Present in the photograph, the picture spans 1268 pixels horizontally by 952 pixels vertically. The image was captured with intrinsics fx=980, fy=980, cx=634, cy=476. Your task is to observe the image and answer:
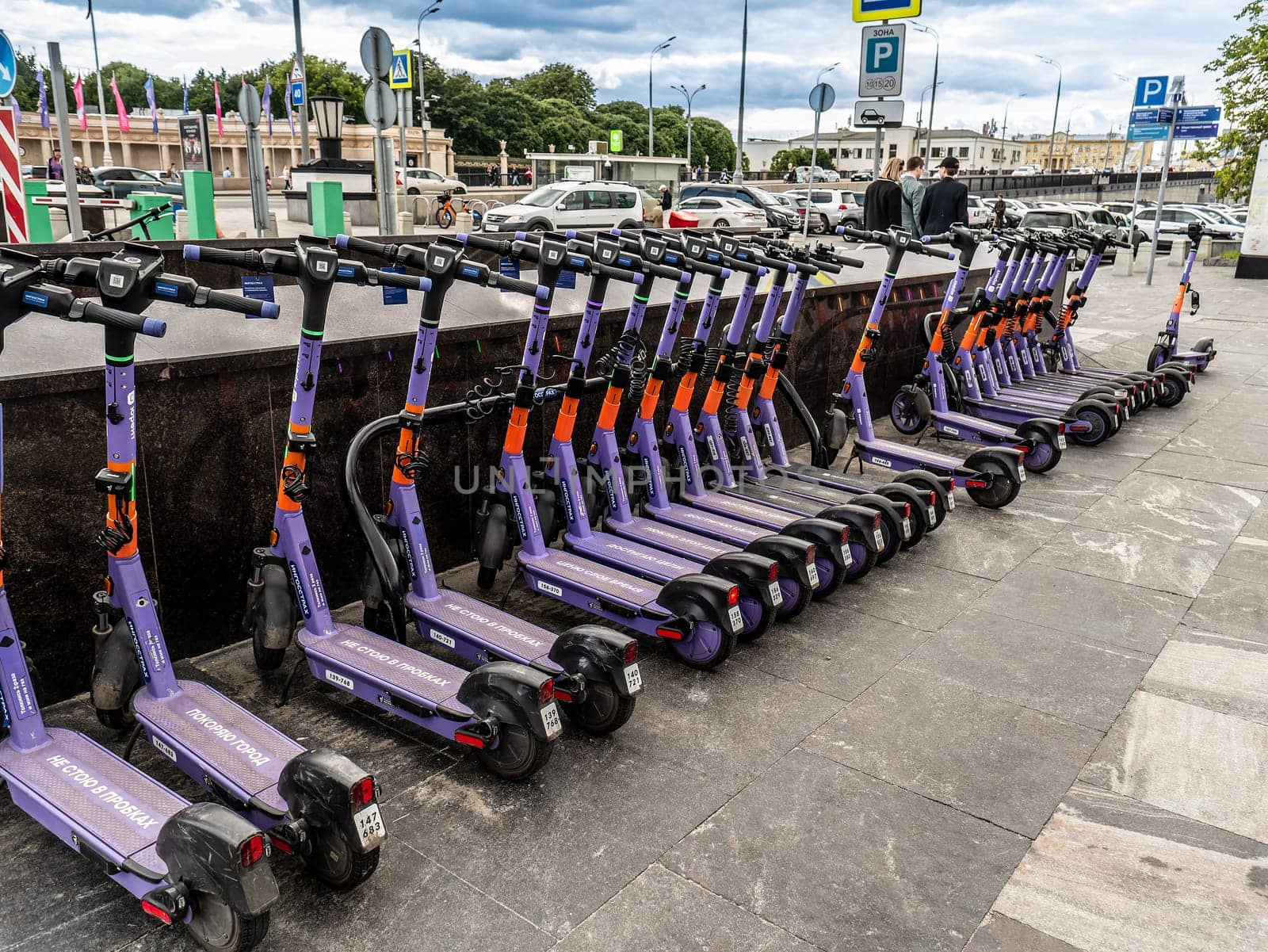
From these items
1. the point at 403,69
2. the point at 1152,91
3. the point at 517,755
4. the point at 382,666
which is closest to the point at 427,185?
the point at 403,69

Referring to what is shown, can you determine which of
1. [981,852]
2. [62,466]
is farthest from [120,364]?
[981,852]

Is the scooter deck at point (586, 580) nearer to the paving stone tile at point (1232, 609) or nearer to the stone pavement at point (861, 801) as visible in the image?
the stone pavement at point (861, 801)

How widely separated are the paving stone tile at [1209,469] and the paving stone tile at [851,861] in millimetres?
5318

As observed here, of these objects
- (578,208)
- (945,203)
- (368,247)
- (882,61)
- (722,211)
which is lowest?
(722,211)

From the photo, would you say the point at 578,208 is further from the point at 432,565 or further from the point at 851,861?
the point at 851,861

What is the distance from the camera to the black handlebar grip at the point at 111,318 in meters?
2.80

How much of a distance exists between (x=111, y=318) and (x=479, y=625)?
6.14ft

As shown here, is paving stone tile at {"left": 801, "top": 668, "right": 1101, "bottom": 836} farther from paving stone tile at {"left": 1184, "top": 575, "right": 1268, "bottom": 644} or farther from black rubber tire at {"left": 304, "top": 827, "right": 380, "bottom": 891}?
black rubber tire at {"left": 304, "top": 827, "right": 380, "bottom": 891}

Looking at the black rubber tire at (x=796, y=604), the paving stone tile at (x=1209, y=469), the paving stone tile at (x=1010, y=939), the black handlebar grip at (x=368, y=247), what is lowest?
the paving stone tile at (x=1209, y=469)

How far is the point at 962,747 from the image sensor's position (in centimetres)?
366

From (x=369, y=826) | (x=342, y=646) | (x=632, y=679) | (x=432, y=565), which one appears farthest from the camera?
(x=432, y=565)

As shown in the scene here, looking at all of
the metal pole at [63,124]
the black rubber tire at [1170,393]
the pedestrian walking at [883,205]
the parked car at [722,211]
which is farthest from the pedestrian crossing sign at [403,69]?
the black rubber tire at [1170,393]

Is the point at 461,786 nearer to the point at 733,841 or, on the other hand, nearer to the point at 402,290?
the point at 733,841

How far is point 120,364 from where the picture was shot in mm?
3098
